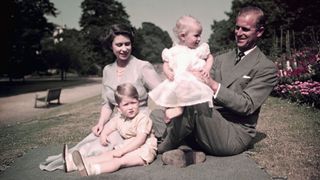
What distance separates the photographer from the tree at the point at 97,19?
7062cm

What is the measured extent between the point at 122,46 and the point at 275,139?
316 cm

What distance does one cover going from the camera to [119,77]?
5480 mm

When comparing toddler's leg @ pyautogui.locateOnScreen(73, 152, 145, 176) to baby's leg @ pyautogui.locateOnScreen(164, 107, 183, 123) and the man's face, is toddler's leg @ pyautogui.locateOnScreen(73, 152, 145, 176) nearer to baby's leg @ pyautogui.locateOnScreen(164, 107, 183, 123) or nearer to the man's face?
baby's leg @ pyautogui.locateOnScreen(164, 107, 183, 123)

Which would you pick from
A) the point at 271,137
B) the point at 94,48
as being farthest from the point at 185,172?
the point at 94,48

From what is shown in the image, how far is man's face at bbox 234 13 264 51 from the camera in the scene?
472 centimetres

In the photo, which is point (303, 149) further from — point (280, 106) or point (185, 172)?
point (280, 106)

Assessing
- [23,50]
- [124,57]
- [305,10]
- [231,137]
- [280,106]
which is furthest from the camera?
[23,50]

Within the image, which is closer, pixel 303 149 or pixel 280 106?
pixel 303 149

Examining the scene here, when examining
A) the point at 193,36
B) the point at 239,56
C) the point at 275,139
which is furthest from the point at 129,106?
the point at 275,139

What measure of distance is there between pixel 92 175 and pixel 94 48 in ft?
223

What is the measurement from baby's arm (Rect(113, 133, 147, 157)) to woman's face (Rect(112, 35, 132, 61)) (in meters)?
1.36

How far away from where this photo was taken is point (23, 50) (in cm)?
3838

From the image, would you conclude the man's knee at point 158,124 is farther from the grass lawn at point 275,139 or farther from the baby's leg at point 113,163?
the grass lawn at point 275,139

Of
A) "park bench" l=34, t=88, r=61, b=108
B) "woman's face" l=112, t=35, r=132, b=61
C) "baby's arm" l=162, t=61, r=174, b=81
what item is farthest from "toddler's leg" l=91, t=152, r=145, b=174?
"park bench" l=34, t=88, r=61, b=108
